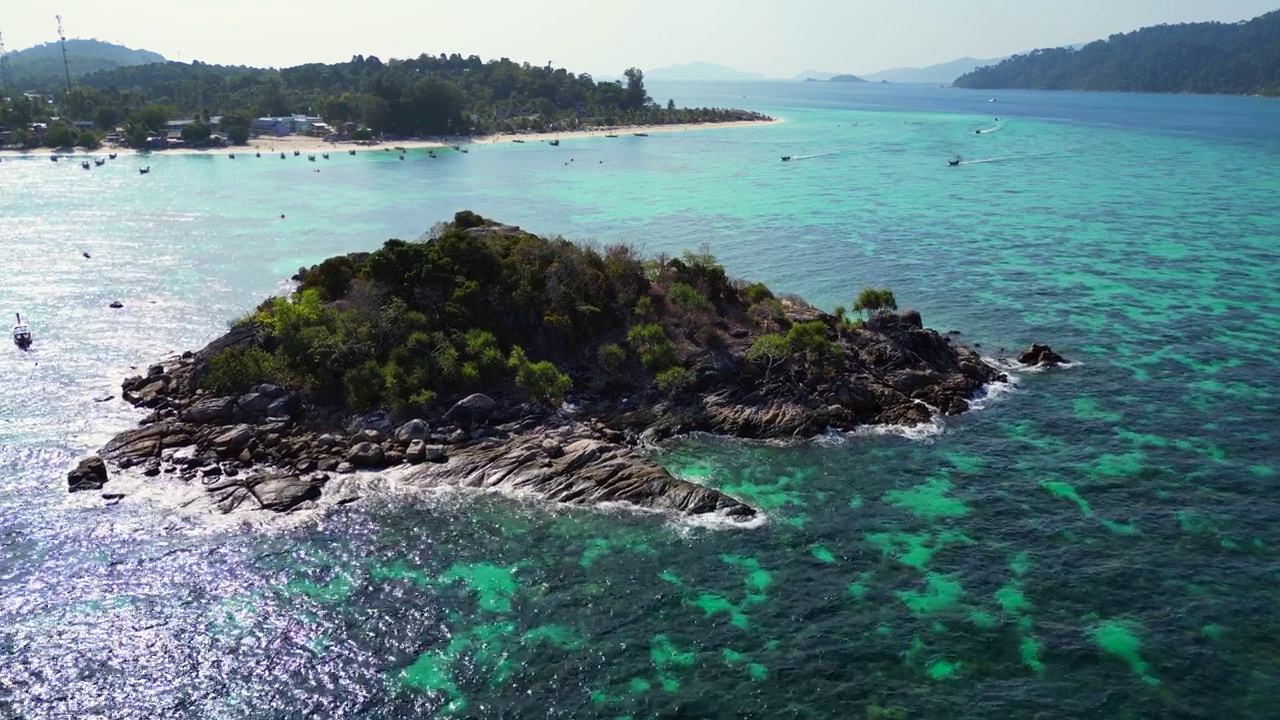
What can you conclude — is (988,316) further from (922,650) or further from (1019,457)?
(922,650)

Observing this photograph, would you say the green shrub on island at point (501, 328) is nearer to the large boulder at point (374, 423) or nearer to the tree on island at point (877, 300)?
the large boulder at point (374, 423)

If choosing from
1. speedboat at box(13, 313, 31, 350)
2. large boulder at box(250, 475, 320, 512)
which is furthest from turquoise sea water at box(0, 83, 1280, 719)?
large boulder at box(250, 475, 320, 512)

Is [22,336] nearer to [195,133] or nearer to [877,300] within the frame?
[877,300]

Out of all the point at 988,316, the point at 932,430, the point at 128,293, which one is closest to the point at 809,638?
the point at 932,430

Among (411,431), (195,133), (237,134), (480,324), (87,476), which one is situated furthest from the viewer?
(237,134)

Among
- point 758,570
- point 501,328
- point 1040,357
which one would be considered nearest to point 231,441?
point 501,328

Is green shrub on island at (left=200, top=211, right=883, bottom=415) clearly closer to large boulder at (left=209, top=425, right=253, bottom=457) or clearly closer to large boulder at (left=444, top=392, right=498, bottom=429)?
large boulder at (left=444, top=392, right=498, bottom=429)
